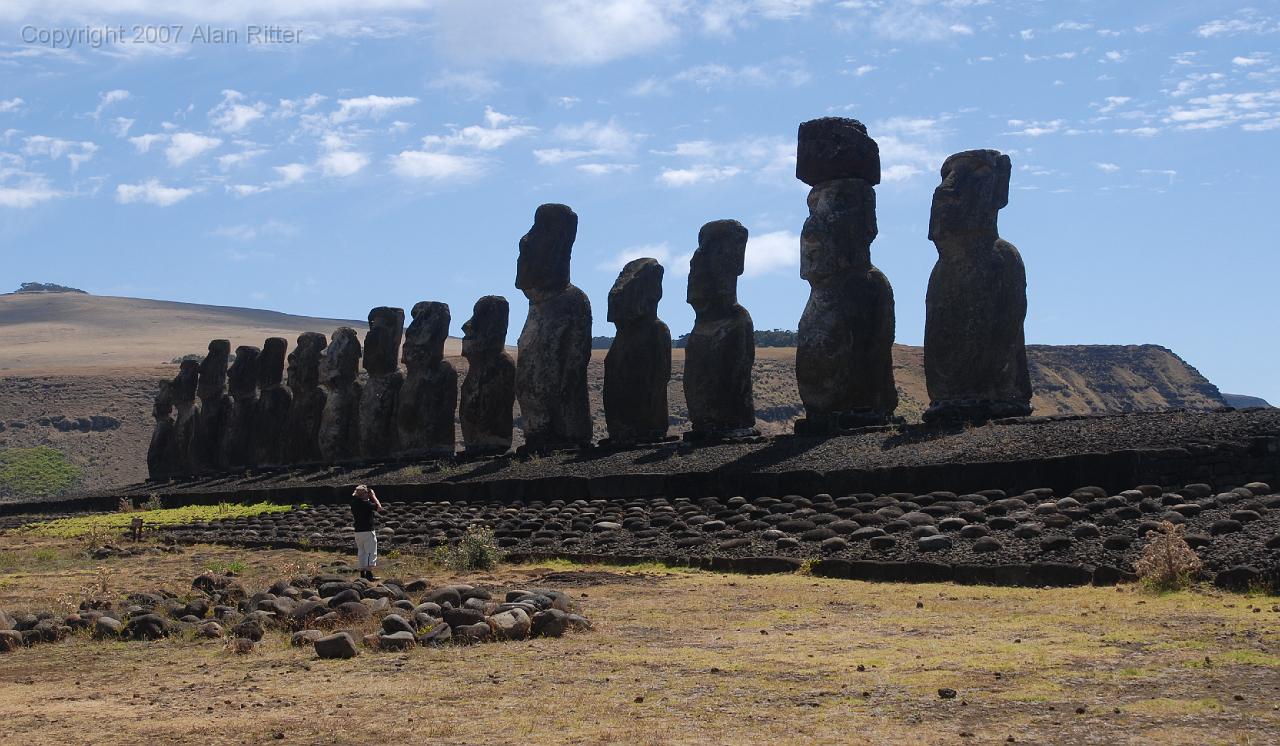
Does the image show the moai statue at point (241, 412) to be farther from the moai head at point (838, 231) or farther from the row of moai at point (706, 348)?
the moai head at point (838, 231)

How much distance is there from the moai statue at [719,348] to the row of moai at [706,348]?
24 mm

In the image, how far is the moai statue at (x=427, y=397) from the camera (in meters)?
26.2

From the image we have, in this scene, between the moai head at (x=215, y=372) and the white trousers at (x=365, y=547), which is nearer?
the white trousers at (x=365, y=547)

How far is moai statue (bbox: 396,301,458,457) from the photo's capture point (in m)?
26.2

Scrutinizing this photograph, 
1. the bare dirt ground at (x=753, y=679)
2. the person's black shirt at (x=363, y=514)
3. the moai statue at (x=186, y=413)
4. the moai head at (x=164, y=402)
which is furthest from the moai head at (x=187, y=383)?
the bare dirt ground at (x=753, y=679)

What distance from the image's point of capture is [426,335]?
87.0 feet

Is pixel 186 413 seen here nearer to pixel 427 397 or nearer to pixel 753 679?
pixel 427 397

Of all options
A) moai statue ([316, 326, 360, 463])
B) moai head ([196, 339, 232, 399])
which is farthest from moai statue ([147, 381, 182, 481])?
moai statue ([316, 326, 360, 463])

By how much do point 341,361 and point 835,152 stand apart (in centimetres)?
1387

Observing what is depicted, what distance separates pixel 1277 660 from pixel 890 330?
39.9ft

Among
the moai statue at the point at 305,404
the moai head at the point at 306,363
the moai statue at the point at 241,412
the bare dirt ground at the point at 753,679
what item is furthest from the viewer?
the moai statue at the point at 241,412

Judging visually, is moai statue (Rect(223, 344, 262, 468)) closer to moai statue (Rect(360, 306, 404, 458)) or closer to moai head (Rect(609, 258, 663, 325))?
moai statue (Rect(360, 306, 404, 458))

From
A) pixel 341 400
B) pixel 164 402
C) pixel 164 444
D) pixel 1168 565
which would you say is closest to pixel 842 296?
pixel 1168 565

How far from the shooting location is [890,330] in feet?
60.8
